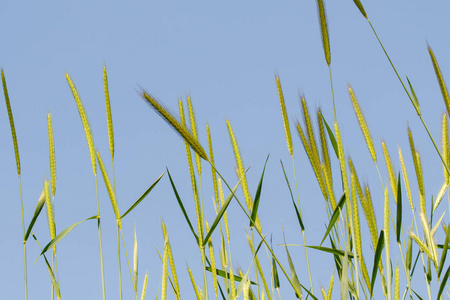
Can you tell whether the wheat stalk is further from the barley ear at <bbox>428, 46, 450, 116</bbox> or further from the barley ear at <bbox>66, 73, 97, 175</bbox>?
the barley ear at <bbox>428, 46, 450, 116</bbox>

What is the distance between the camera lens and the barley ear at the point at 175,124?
1.51 metres

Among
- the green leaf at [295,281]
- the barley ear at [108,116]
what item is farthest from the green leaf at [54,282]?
the green leaf at [295,281]

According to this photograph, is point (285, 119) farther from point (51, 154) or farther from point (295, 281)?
point (51, 154)

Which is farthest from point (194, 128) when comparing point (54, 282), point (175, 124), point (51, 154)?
point (54, 282)

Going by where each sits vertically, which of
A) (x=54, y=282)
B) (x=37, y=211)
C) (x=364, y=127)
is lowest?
(x=54, y=282)

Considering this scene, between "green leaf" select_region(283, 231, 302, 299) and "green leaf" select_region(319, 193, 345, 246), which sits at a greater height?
"green leaf" select_region(319, 193, 345, 246)

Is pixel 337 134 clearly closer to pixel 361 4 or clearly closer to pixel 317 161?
pixel 317 161

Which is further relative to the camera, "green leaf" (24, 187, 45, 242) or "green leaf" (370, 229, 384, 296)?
"green leaf" (24, 187, 45, 242)

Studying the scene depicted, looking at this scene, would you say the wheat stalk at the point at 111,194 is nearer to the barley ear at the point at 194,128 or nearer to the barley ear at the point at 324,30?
the barley ear at the point at 194,128

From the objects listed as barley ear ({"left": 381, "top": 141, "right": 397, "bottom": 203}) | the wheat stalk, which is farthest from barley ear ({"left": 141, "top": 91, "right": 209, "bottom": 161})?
barley ear ({"left": 381, "top": 141, "right": 397, "bottom": 203})

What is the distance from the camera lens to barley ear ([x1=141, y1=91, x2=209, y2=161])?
1512mm

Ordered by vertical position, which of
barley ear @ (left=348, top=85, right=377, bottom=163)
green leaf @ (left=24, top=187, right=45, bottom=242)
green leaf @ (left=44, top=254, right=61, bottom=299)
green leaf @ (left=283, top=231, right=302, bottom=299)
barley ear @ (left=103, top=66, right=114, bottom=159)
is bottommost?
green leaf @ (left=283, top=231, right=302, bottom=299)

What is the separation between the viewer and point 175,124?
1546 millimetres

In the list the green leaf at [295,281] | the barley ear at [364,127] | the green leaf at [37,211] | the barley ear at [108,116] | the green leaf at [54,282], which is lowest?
the green leaf at [295,281]
